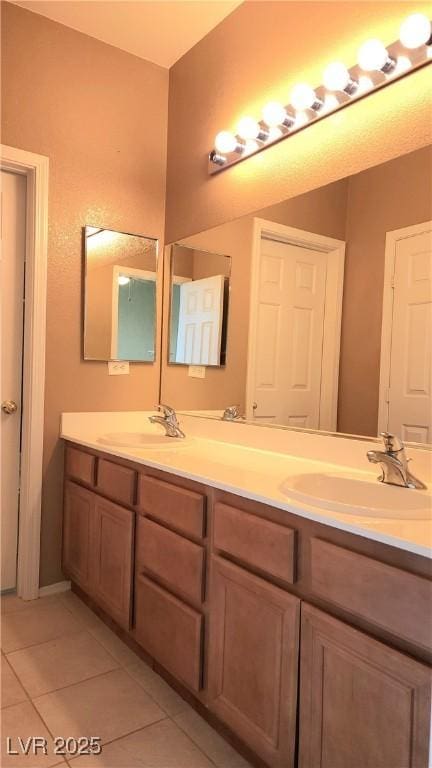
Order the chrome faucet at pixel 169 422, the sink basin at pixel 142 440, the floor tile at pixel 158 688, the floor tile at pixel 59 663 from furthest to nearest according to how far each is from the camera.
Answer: the chrome faucet at pixel 169 422 < the sink basin at pixel 142 440 < the floor tile at pixel 59 663 < the floor tile at pixel 158 688

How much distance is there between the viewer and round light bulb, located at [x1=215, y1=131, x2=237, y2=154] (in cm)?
203

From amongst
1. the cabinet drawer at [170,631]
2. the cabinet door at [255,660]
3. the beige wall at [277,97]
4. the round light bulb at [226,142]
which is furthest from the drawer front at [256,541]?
the round light bulb at [226,142]

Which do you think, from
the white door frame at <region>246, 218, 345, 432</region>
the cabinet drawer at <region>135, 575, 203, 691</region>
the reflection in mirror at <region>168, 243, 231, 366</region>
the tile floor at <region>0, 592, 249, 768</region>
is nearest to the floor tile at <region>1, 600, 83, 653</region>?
the tile floor at <region>0, 592, 249, 768</region>

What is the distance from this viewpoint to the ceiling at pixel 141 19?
6.81 feet

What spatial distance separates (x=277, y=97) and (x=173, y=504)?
157 cm

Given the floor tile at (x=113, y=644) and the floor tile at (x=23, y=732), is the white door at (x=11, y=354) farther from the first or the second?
the floor tile at (x=23, y=732)

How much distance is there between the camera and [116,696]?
1.59 m

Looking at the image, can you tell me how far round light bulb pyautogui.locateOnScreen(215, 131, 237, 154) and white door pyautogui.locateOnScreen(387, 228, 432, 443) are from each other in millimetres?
939

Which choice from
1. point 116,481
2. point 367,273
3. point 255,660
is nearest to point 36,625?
point 116,481

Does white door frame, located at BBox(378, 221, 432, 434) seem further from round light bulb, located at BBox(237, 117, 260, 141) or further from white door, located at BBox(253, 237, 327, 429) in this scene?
round light bulb, located at BBox(237, 117, 260, 141)

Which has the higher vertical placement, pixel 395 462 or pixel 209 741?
pixel 395 462

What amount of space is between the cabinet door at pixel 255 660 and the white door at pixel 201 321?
1.13 m

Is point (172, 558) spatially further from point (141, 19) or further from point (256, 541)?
point (141, 19)

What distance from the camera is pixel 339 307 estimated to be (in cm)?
164
